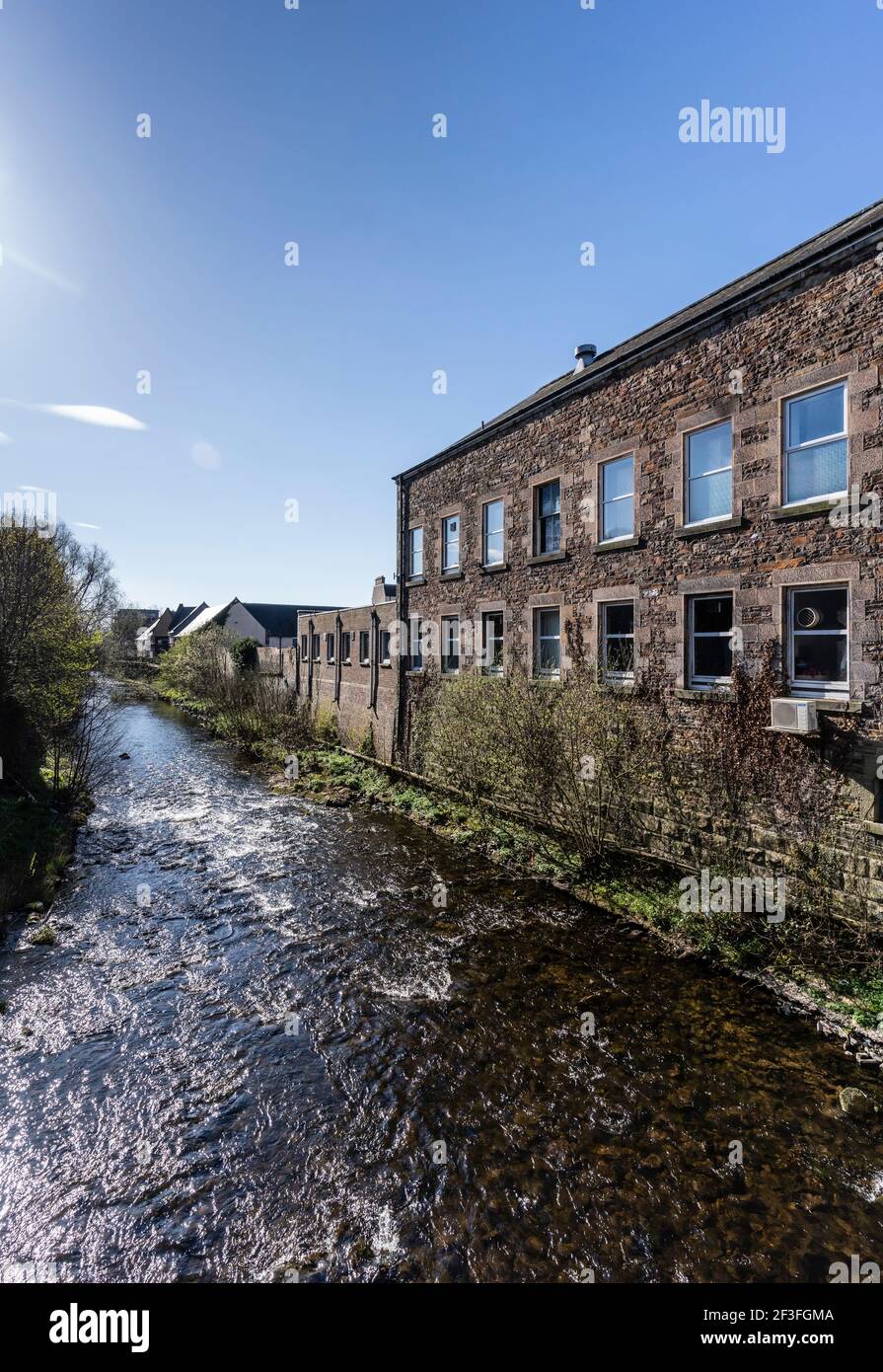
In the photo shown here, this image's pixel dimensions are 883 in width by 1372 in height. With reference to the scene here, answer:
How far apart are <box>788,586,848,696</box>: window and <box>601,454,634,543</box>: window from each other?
3796 millimetres

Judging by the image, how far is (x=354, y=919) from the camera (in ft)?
31.6

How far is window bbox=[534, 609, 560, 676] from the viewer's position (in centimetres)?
1372

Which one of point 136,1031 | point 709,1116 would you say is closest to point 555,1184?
point 709,1116

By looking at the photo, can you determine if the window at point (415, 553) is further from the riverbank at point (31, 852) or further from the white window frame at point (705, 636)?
the riverbank at point (31, 852)

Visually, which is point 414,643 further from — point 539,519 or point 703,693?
point 703,693

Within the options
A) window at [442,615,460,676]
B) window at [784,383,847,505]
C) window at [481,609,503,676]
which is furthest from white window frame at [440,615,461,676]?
window at [784,383,847,505]

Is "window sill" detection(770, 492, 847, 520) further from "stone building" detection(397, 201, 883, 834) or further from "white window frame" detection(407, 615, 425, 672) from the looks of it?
"white window frame" detection(407, 615, 425, 672)

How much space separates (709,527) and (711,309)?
12.1ft

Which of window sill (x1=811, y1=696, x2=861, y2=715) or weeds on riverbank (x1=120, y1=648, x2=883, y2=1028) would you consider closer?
weeds on riverbank (x1=120, y1=648, x2=883, y2=1028)

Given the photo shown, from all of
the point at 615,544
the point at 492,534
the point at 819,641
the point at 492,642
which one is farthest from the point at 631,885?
the point at 492,534

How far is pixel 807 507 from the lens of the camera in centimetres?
857

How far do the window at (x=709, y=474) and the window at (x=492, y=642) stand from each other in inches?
233

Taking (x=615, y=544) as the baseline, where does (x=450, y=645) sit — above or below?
below
